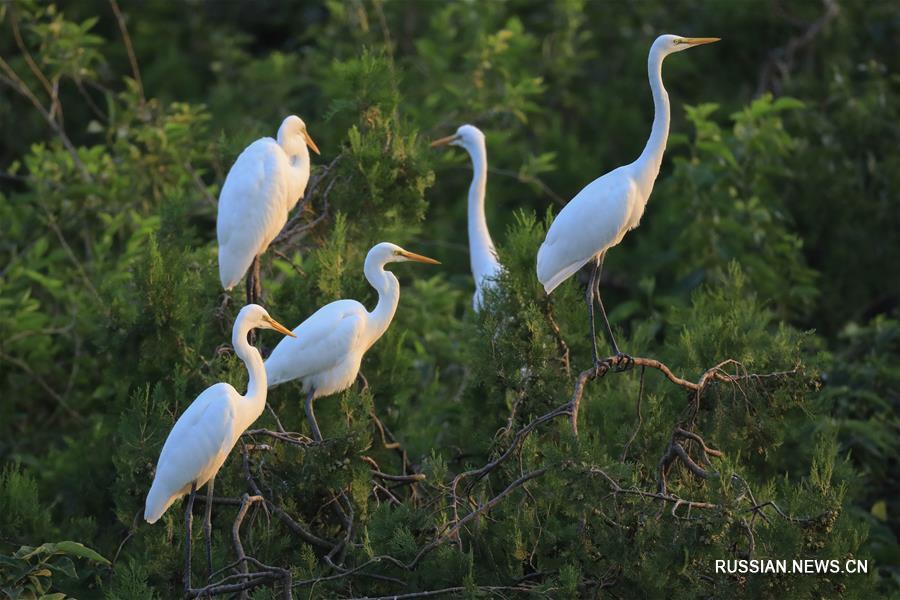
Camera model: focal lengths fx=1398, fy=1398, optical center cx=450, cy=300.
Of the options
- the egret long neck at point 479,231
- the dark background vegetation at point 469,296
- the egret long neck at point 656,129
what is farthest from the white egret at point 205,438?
the egret long neck at point 479,231

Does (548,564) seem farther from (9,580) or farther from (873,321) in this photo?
(873,321)

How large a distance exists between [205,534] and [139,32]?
6.40 metres

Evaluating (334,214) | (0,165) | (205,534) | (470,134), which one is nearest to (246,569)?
(205,534)

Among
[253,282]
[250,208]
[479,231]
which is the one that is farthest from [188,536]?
[479,231]

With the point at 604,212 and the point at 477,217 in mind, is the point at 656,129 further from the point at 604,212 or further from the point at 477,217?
the point at 477,217

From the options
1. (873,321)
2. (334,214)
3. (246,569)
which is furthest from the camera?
(873,321)

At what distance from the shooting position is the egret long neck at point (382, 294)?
5.01 metres

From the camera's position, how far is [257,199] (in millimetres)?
5395

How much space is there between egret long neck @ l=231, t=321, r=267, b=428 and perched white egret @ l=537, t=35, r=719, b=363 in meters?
1.00

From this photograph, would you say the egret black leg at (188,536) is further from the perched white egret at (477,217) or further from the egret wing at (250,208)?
the perched white egret at (477,217)

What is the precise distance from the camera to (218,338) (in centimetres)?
529

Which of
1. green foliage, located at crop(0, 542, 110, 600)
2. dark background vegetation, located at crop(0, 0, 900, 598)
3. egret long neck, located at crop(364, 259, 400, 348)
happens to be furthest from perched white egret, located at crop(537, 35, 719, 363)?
green foliage, located at crop(0, 542, 110, 600)

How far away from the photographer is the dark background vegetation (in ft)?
13.2

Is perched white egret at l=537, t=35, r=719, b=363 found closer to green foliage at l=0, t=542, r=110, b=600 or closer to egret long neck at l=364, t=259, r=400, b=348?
egret long neck at l=364, t=259, r=400, b=348
